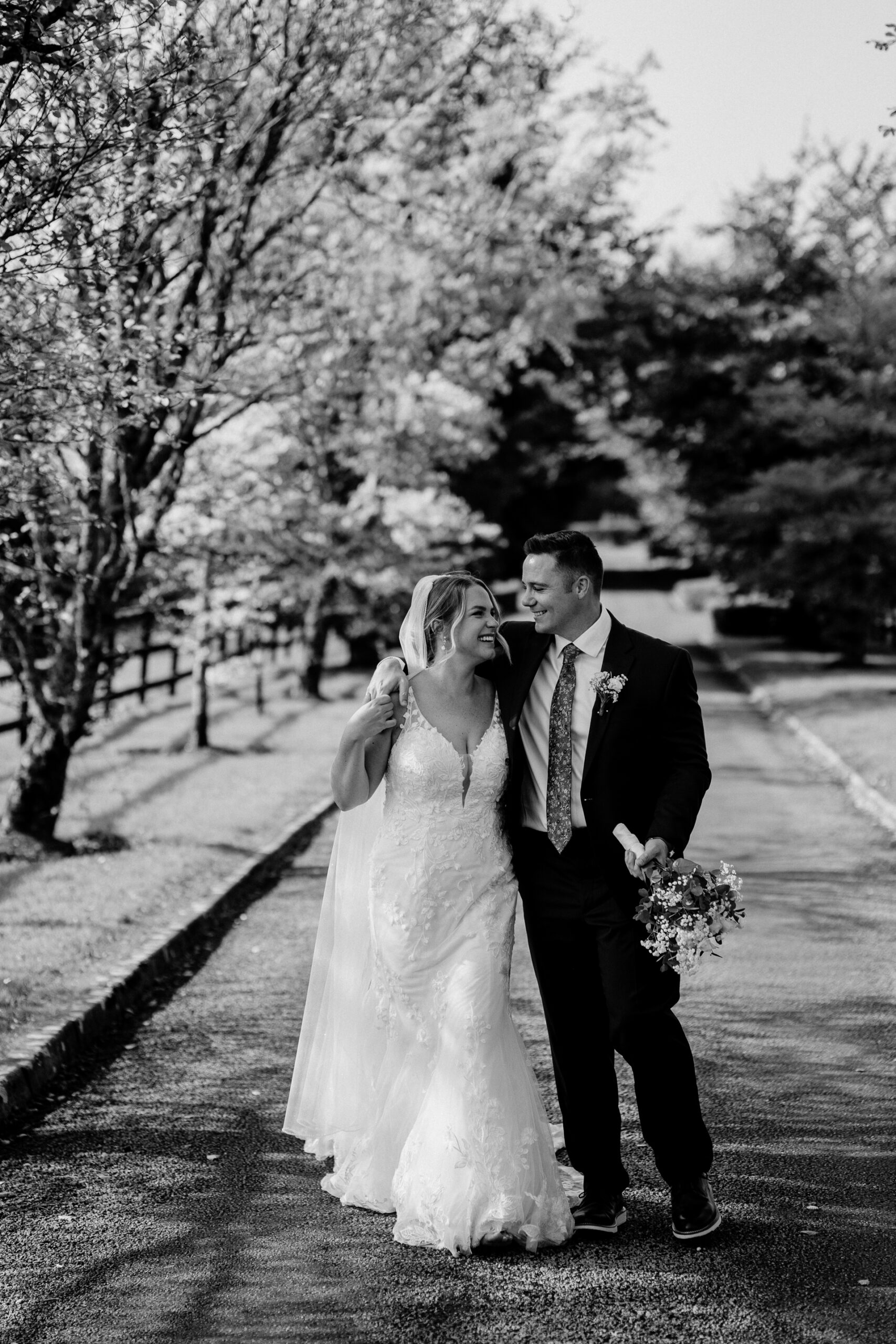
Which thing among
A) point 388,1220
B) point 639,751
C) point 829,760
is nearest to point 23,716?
point 829,760

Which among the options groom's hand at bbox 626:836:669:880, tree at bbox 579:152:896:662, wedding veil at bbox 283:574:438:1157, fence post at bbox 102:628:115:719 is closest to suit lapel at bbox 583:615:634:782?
groom's hand at bbox 626:836:669:880

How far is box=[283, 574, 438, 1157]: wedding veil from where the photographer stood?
536cm

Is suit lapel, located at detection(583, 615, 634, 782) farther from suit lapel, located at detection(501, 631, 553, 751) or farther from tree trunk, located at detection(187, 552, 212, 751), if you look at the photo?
tree trunk, located at detection(187, 552, 212, 751)

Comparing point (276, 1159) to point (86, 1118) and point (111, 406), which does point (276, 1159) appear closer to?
point (86, 1118)

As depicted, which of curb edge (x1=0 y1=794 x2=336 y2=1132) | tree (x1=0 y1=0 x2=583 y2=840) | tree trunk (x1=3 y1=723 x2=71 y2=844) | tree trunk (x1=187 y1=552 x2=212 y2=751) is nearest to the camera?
curb edge (x1=0 y1=794 x2=336 y2=1132)

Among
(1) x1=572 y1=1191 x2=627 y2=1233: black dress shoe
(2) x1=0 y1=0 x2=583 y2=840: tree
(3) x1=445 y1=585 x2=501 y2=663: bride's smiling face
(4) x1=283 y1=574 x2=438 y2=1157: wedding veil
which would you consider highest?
(2) x1=0 y1=0 x2=583 y2=840: tree

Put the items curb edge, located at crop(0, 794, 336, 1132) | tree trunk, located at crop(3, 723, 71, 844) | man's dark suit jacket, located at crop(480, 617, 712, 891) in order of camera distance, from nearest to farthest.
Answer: man's dark suit jacket, located at crop(480, 617, 712, 891)
curb edge, located at crop(0, 794, 336, 1132)
tree trunk, located at crop(3, 723, 71, 844)

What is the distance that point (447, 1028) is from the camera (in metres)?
5.01

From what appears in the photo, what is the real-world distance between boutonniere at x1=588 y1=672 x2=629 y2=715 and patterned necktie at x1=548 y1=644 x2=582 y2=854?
115 mm

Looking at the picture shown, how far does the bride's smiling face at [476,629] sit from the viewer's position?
511 cm

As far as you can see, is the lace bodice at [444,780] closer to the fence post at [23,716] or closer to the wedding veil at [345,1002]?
the wedding veil at [345,1002]

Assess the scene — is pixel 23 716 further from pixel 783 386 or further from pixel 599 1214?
pixel 783 386

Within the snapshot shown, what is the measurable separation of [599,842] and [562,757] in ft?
1.05

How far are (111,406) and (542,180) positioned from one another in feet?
31.2
